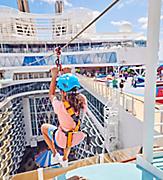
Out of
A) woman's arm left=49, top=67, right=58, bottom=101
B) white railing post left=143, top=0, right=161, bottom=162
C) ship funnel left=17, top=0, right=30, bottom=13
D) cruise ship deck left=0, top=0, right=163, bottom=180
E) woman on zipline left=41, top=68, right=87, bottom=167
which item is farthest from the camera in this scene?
ship funnel left=17, top=0, right=30, bottom=13

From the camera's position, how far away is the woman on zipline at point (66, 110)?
5.57 feet

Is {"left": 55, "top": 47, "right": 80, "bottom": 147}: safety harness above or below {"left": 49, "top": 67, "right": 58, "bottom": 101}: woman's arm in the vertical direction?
below

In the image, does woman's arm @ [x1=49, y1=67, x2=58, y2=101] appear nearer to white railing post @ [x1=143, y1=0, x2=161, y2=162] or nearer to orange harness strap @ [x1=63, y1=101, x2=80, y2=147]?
orange harness strap @ [x1=63, y1=101, x2=80, y2=147]

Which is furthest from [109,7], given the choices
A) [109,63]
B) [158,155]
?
[109,63]

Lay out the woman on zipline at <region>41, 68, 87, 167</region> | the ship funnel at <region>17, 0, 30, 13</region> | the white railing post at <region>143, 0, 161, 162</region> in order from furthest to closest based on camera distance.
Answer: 1. the ship funnel at <region>17, 0, 30, 13</region>
2. the woman on zipline at <region>41, 68, 87, 167</region>
3. the white railing post at <region>143, 0, 161, 162</region>

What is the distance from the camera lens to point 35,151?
37.7 feet

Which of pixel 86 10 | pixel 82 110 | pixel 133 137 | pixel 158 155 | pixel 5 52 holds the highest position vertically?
pixel 86 10

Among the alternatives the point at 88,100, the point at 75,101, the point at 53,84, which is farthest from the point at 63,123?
the point at 88,100

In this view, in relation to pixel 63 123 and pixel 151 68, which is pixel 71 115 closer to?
pixel 63 123

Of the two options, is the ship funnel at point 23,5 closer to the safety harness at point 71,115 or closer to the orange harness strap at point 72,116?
the safety harness at point 71,115

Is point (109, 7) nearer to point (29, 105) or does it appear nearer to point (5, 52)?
point (29, 105)

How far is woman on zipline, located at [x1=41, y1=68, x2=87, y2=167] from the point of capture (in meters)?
1.70

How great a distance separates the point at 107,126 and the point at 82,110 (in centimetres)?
308

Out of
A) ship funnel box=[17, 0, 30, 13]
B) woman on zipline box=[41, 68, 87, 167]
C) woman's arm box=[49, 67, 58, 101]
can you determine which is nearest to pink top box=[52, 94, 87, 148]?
woman on zipline box=[41, 68, 87, 167]
